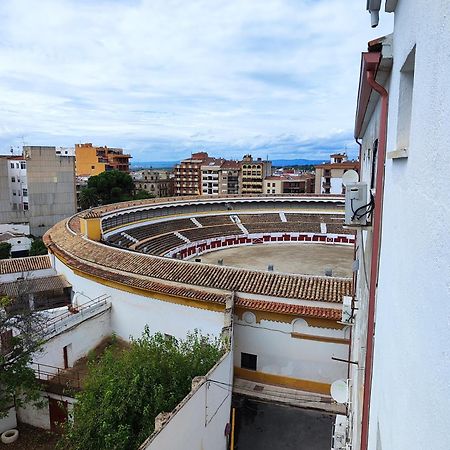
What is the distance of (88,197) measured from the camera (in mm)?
55375

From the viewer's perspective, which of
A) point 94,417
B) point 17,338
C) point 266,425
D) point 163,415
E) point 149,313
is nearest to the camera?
point 163,415

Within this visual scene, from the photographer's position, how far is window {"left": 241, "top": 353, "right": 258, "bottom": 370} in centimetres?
1571

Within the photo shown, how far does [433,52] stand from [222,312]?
46.0 feet

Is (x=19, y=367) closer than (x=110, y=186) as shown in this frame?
Yes

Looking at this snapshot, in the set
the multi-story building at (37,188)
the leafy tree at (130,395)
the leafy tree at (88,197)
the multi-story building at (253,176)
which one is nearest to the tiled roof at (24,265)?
the leafy tree at (130,395)

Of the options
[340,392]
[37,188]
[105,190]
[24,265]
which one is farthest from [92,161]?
[340,392]

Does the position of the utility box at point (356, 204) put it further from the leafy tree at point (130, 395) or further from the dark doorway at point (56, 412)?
the dark doorway at point (56, 412)

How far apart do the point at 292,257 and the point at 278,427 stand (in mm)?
25450

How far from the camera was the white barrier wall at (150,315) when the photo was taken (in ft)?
52.0

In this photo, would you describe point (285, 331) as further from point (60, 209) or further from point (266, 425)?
point (60, 209)

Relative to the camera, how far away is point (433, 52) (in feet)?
6.64

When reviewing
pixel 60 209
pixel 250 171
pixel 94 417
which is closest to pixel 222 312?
pixel 94 417

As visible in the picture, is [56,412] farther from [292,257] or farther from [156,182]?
[156,182]

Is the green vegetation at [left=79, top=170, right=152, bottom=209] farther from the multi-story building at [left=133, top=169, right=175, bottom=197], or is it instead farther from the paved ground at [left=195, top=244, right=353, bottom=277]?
the multi-story building at [left=133, top=169, right=175, bottom=197]
